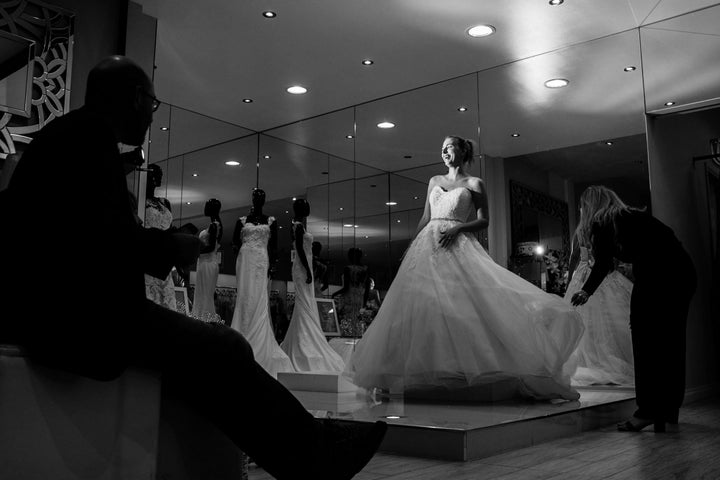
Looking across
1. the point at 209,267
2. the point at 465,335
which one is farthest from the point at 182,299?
the point at 465,335

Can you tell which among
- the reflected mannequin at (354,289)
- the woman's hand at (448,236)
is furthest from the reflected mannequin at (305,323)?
the woman's hand at (448,236)

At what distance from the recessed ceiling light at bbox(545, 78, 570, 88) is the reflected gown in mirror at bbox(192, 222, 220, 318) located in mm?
3918

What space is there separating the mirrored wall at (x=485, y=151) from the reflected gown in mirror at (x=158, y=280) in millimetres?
931

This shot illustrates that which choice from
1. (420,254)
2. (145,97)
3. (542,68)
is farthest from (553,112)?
(145,97)

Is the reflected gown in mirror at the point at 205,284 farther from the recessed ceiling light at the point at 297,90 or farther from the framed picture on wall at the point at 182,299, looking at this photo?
the recessed ceiling light at the point at 297,90

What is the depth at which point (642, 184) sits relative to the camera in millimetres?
5336

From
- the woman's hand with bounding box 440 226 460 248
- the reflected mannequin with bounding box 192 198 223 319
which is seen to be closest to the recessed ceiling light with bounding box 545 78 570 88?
the woman's hand with bounding box 440 226 460 248

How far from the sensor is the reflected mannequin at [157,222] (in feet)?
16.6

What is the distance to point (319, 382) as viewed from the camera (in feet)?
17.9

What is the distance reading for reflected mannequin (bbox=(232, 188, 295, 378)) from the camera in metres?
6.62

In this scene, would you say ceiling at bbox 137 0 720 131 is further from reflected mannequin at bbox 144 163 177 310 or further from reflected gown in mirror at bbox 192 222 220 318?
reflected gown in mirror at bbox 192 222 220 318

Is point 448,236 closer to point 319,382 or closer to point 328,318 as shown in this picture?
point 319,382

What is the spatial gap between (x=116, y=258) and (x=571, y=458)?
236cm

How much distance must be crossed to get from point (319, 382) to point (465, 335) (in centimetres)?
166
